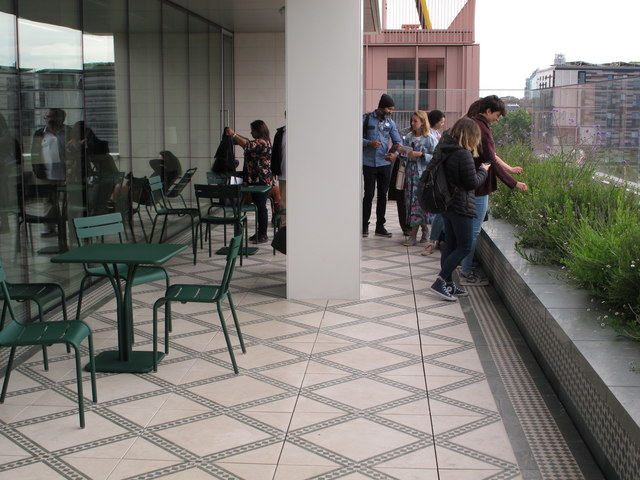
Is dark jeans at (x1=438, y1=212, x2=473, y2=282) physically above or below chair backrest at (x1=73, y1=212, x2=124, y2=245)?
below

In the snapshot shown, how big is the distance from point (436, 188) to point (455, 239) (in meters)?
0.58

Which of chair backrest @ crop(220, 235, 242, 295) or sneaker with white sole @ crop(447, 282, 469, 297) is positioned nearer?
chair backrest @ crop(220, 235, 242, 295)

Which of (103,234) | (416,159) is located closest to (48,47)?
(103,234)

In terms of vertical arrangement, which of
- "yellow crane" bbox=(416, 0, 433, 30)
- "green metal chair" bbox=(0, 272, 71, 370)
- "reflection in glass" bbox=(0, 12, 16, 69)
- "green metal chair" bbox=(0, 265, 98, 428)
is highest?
"yellow crane" bbox=(416, 0, 433, 30)

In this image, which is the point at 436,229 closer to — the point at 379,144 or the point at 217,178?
the point at 379,144

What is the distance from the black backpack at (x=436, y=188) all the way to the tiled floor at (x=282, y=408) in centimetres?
89

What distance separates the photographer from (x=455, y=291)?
7383 millimetres

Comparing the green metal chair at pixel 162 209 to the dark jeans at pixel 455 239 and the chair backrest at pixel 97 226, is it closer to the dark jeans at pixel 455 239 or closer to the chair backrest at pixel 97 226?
the chair backrest at pixel 97 226

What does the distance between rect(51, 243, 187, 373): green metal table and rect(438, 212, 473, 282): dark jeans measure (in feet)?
8.67

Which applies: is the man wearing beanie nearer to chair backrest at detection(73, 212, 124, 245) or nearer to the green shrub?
the green shrub

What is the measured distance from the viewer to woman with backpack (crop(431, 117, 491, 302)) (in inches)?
263

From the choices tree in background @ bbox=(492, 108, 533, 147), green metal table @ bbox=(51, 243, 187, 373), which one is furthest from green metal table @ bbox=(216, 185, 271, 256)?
tree in background @ bbox=(492, 108, 533, 147)

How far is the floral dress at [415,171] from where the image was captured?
31.6 ft

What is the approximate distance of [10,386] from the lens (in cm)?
493
